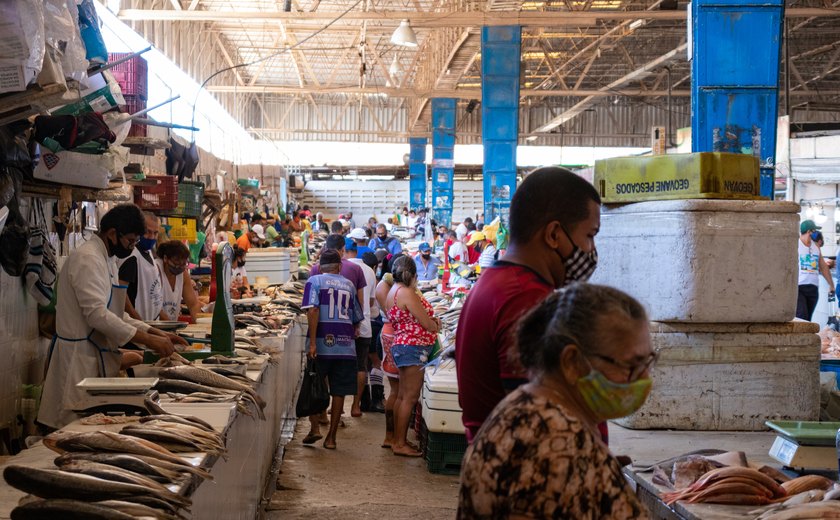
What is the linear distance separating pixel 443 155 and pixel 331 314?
26.1 m

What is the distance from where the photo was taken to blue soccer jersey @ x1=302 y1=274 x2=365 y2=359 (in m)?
9.57

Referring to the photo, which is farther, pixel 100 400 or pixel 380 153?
pixel 380 153

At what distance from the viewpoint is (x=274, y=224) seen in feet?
73.4

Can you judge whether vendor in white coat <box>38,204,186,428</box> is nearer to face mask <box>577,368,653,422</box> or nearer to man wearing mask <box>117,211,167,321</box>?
man wearing mask <box>117,211,167,321</box>

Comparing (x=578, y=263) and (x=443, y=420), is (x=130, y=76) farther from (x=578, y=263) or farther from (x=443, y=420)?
(x=578, y=263)

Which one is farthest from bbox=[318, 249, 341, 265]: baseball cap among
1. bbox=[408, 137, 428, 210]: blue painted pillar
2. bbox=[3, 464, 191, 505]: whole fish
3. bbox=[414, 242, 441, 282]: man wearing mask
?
bbox=[408, 137, 428, 210]: blue painted pillar

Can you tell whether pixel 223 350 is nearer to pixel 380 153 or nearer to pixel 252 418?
pixel 252 418

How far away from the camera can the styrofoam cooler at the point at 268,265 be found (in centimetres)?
1403

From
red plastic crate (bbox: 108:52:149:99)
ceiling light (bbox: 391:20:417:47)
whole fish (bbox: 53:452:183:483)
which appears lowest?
whole fish (bbox: 53:452:183:483)

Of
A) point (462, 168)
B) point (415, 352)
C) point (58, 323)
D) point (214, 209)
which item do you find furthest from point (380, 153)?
point (58, 323)

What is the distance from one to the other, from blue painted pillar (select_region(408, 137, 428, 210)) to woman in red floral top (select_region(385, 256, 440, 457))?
33.1 m

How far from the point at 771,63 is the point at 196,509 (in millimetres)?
5829

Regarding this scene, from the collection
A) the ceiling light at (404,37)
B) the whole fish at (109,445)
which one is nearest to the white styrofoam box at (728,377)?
the whole fish at (109,445)

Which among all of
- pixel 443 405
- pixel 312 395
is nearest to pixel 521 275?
pixel 443 405
